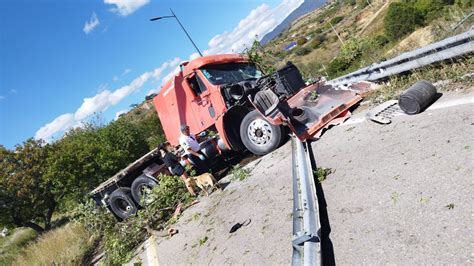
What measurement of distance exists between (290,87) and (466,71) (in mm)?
3688

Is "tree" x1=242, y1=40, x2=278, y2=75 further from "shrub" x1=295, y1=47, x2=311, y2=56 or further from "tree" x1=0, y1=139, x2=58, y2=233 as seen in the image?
"shrub" x1=295, y1=47, x2=311, y2=56

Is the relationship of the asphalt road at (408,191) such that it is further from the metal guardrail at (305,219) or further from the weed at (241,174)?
the weed at (241,174)

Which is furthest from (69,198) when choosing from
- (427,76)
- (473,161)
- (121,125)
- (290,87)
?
(473,161)

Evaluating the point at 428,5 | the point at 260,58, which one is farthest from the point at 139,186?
the point at 428,5

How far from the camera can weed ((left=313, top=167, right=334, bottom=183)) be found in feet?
17.1

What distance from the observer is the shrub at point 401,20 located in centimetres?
2872

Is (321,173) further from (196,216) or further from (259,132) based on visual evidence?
(259,132)

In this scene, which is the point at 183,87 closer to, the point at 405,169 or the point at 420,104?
the point at 420,104

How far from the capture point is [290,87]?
355 inches

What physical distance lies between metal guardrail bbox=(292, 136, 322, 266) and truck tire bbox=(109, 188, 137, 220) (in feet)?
22.4

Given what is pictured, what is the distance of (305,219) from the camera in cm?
383

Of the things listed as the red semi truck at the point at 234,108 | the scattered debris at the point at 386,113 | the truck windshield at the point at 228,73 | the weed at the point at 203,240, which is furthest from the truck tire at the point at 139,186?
the scattered debris at the point at 386,113

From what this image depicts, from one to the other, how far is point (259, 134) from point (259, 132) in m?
0.05

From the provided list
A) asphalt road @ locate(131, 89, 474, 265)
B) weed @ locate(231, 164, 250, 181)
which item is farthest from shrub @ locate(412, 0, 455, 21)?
asphalt road @ locate(131, 89, 474, 265)
